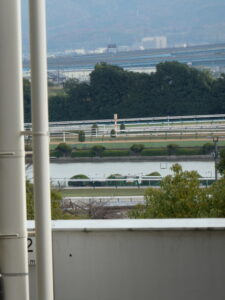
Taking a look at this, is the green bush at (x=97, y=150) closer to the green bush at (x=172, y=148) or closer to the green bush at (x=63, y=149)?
the green bush at (x=63, y=149)

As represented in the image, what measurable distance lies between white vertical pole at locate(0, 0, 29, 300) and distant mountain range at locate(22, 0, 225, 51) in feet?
100

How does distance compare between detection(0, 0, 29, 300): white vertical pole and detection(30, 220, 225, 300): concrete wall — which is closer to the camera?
detection(0, 0, 29, 300): white vertical pole

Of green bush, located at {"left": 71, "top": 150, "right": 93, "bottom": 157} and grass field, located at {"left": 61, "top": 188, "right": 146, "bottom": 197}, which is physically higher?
green bush, located at {"left": 71, "top": 150, "right": 93, "bottom": 157}

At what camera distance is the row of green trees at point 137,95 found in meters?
21.3

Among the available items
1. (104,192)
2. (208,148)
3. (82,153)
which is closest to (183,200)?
(104,192)

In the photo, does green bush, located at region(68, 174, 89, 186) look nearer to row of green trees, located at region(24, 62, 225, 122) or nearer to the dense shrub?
the dense shrub

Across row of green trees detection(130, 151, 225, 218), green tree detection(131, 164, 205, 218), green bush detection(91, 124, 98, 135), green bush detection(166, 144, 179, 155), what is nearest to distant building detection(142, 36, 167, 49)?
green bush detection(91, 124, 98, 135)

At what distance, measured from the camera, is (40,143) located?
1588mm

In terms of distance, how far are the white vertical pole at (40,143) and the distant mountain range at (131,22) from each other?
100 feet

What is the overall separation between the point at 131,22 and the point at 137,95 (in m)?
13.9

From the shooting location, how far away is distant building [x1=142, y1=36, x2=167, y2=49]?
104ft

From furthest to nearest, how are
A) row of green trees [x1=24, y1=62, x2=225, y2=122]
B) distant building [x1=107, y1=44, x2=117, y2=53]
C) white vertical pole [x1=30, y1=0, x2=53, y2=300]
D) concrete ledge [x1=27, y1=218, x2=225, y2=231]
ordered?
distant building [x1=107, y1=44, x2=117, y2=53], row of green trees [x1=24, y1=62, x2=225, y2=122], concrete ledge [x1=27, y1=218, x2=225, y2=231], white vertical pole [x1=30, y1=0, x2=53, y2=300]

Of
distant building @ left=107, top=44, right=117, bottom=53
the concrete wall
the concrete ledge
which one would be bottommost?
the concrete wall

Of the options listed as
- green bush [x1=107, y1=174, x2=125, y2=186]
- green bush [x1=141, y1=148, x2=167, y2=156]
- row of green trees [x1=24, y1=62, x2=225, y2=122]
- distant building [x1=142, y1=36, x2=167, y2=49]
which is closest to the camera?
green bush [x1=107, y1=174, x2=125, y2=186]
